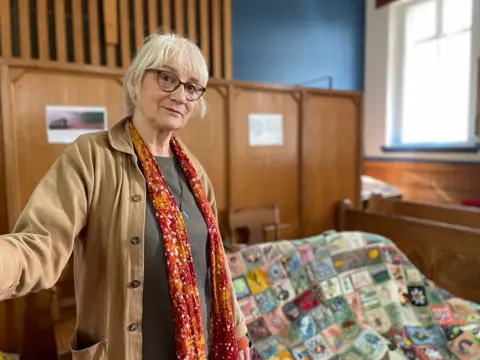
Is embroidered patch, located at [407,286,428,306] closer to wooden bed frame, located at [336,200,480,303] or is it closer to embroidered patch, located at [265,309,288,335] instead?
wooden bed frame, located at [336,200,480,303]

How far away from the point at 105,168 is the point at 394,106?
474 centimetres

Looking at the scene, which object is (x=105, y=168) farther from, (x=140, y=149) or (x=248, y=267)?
(x=248, y=267)

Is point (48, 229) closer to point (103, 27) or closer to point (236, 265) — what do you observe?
point (236, 265)

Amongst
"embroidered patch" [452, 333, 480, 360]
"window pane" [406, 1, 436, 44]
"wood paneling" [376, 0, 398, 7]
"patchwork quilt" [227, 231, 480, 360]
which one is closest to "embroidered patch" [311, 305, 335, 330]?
"patchwork quilt" [227, 231, 480, 360]

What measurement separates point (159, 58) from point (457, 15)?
453 centimetres

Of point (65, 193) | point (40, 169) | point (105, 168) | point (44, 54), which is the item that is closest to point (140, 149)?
point (105, 168)

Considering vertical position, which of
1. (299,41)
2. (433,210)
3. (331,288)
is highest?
(299,41)

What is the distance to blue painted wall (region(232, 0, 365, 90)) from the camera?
411cm

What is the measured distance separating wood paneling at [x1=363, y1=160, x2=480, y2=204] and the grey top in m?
3.91

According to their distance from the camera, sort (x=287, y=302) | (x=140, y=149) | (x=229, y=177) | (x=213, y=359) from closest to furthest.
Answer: (x=140, y=149) → (x=213, y=359) → (x=287, y=302) → (x=229, y=177)

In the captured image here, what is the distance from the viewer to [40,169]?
2.10 m

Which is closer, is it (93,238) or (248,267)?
(93,238)

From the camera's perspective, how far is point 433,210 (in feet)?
9.64

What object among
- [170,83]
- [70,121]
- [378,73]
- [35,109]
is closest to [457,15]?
[378,73]
